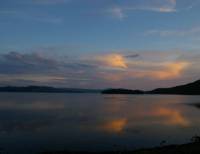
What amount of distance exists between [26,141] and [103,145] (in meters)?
9.13

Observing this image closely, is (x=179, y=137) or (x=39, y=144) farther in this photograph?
(x=179, y=137)

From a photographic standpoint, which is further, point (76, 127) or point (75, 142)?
point (76, 127)

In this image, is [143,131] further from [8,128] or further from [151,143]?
[8,128]

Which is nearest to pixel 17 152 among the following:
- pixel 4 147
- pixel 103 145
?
pixel 4 147

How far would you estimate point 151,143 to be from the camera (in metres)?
34.0

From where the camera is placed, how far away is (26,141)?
3381 centimetres

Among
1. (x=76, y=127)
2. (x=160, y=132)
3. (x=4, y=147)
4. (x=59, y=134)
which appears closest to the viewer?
(x=4, y=147)

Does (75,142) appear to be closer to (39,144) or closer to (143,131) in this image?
(39,144)

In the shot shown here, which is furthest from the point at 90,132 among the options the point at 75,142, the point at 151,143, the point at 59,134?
the point at 151,143

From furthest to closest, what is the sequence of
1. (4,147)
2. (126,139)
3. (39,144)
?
(126,139) → (39,144) → (4,147)

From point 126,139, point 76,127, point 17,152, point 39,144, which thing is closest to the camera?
point 17,152

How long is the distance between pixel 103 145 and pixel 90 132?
880 centimetres

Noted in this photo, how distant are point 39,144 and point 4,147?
12.7ft

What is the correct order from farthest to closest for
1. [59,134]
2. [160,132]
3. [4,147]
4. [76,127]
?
[76,127], [160,132], [59,134], [4,147]
